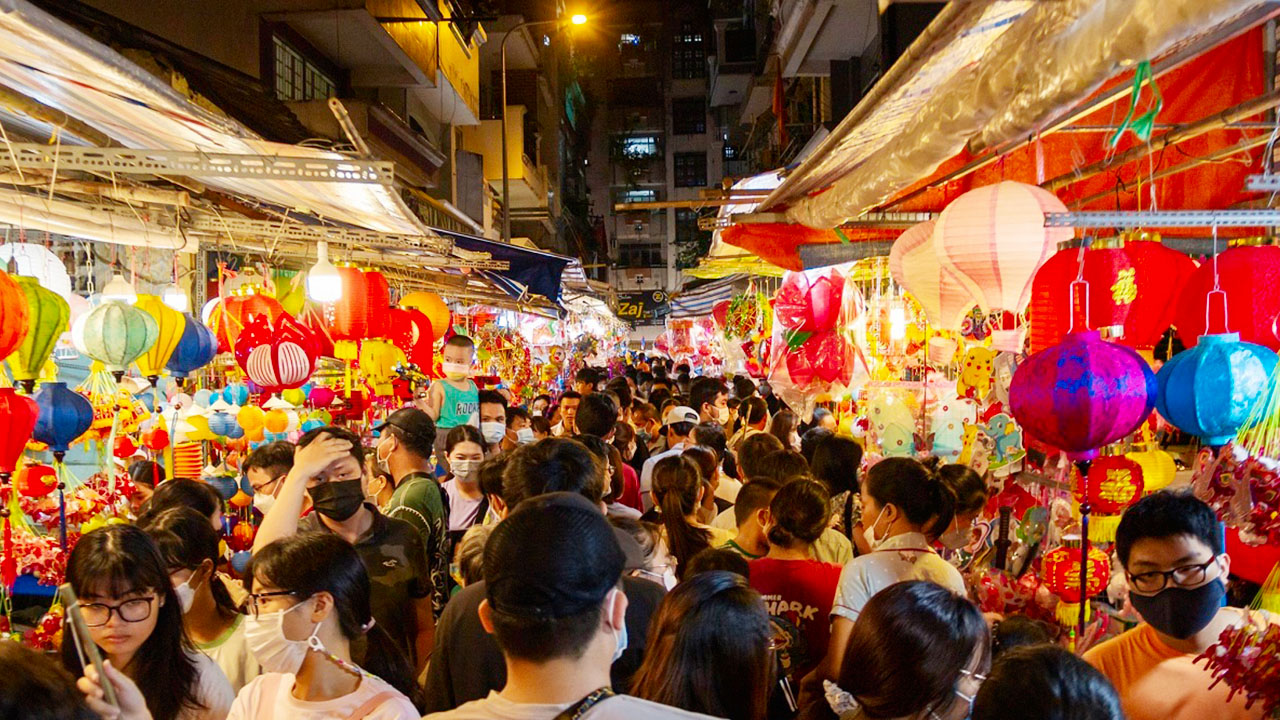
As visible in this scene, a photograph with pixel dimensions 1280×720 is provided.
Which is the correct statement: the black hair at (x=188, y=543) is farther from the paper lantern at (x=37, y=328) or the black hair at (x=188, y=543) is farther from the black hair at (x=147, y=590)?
the paper lantern at (x=37, y=328)

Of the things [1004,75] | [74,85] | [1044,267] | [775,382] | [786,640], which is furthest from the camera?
[775,382]

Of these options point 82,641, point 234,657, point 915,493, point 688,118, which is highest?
point 688,118

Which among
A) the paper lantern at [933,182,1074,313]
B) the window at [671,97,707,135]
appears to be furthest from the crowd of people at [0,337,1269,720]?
the window at [671,97,707,135]

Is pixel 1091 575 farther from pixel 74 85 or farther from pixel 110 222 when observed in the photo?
pixel 110 222

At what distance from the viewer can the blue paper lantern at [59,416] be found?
425 cm

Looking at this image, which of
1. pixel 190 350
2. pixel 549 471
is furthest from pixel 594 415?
pixel 549 471

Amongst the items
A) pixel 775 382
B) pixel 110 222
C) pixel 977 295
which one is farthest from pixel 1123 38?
pixel 775 382

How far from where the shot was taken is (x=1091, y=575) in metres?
3.57

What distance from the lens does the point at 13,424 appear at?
3.77 m

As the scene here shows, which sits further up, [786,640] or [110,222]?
[110,222]

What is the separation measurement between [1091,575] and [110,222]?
5.07 meters

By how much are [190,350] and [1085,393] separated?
15.4 ft

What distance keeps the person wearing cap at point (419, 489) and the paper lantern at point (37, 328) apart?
159 cm

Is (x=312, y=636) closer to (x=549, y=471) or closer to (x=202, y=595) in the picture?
(x=202, y=595)
